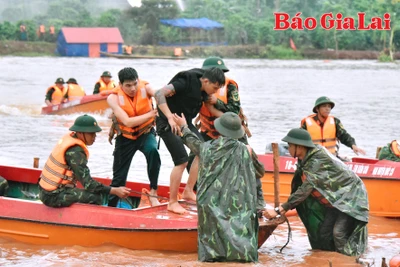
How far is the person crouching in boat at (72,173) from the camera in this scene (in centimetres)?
931

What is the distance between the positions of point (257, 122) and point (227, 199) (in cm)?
1783

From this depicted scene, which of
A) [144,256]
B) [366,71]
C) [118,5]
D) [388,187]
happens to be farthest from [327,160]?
[118,5]

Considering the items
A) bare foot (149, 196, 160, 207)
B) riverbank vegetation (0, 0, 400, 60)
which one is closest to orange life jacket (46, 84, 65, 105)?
bare foot (149, 196, 160, 207)

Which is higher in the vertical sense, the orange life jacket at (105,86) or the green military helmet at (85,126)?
the green military helmet at (85,126)

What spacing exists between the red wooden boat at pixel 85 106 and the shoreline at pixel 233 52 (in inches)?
2155

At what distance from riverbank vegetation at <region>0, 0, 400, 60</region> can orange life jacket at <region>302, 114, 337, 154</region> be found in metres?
62.0

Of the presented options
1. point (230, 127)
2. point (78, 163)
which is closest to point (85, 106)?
point (78, 163)

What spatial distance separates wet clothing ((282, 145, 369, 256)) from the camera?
895 centimetres

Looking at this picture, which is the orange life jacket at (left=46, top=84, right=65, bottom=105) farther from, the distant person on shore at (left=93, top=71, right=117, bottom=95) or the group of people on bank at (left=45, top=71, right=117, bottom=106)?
the distant person on shore at (left=93, top=71, right=117, bottom=95)

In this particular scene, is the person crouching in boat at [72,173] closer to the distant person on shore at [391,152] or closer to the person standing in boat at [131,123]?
the person standing in boat at [131,123]

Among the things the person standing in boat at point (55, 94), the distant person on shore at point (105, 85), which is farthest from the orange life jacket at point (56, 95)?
the distant person on shore at point (105, 85)

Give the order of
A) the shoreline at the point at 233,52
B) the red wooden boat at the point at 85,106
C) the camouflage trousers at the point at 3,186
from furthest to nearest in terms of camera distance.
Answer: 1. the shoreline at the point at 233,52
2. the red wooden boat at the point at 85,106
3. the camouflage trousers at the point at 3,186

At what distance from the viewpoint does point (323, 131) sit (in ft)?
39.3

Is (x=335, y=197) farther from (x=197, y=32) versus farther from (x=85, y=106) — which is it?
(x=197, y=32)
